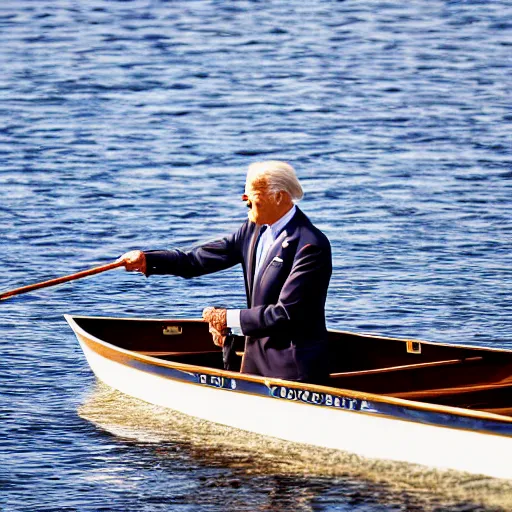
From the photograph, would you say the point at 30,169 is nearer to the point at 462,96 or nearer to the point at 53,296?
the point at 53,296

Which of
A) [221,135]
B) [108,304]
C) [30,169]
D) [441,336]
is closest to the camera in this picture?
[441,336]

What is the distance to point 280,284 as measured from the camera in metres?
10.5

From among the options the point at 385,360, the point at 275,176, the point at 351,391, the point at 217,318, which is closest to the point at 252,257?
the point at 217,318

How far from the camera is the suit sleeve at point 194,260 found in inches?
438

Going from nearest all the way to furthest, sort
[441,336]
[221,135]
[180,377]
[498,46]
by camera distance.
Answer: [180,377] < [441,336] < [221,135] < [498,46]

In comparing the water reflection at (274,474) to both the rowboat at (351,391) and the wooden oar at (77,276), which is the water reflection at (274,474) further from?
the wooden oar at (77,276)

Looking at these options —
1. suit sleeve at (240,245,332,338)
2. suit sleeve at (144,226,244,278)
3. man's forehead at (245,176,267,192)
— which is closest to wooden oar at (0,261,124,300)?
suit sleeve at (144,226,244,278)

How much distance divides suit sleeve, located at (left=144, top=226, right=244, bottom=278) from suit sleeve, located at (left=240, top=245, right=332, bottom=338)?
0.79 m

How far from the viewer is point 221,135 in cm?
2245

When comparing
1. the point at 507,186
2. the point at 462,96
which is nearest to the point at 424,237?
the point at 507,186

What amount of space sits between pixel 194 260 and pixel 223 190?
831 cm

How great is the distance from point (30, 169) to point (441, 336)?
848 cm

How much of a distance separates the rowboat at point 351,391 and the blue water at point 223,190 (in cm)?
16

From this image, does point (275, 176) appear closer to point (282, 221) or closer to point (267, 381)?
point (282, 221)
